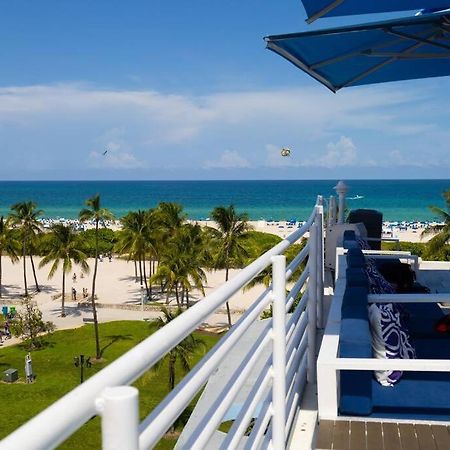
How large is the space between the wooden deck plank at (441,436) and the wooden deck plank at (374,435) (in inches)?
9.3

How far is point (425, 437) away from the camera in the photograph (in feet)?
8.41

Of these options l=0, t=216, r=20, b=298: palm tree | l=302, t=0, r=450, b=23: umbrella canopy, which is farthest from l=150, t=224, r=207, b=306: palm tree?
l=302, t=0, r=450, b=23: umbrella canopy

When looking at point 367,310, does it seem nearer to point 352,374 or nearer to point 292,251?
point 352,374

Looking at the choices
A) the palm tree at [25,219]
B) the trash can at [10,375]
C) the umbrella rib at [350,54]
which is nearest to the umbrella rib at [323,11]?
the umbrella rib at [350,54]

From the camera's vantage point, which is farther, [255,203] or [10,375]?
[255,203]

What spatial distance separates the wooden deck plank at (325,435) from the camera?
8.17 ft

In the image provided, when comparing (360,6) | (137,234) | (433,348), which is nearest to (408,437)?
(433,348)

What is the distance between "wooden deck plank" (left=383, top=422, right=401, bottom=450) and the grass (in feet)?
45.5

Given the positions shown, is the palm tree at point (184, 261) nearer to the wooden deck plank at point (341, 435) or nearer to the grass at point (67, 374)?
the grass at point (67, 374)

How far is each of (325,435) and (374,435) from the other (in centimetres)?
22

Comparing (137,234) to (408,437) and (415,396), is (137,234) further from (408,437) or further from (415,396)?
(408,437)

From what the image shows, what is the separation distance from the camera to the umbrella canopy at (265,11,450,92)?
3369 mm

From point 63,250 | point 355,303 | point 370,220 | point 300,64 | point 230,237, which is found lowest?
point 63,250

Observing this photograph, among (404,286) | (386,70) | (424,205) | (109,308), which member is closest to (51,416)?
(386,70)
